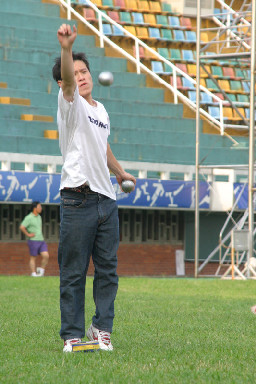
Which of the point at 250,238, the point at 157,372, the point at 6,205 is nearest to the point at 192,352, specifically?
the point at 157,372

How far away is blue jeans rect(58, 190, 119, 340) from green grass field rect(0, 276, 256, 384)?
233 mm

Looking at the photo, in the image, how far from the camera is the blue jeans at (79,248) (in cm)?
577

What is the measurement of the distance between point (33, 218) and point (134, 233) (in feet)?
17.9

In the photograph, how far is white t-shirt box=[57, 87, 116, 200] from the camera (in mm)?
5688

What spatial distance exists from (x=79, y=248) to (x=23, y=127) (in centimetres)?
1869

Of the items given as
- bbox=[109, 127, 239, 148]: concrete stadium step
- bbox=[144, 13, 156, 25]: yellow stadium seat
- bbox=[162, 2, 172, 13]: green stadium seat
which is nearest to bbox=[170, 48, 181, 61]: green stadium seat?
bbox=[144, 13, 156, 25]: yellow stadium seat

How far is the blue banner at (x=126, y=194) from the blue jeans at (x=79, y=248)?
16662 mm

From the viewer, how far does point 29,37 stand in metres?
27.3

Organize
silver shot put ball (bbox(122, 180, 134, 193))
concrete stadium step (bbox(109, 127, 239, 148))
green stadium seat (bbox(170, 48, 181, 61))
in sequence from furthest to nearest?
green stadium seat (bbox(170, 48, 181, 61))
concrete stadium step (bbox(109, 127, 239, 148))
silver shot put ball (bbox(122, 180, 134, 193))

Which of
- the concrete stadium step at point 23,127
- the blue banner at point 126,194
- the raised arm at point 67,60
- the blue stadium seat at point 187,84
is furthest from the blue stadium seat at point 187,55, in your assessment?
the raised arm at point 67,60

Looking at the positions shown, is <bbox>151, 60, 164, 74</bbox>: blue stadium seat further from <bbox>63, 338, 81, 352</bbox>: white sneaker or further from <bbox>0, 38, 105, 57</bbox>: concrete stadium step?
<bbox>63, 338, 81, 352</bbox>: white sneaker

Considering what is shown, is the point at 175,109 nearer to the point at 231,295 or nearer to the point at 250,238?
the point at 250,238

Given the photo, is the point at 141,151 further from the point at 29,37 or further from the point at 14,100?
the point at 29,37

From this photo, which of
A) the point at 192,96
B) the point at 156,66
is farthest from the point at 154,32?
the point at 192,96
